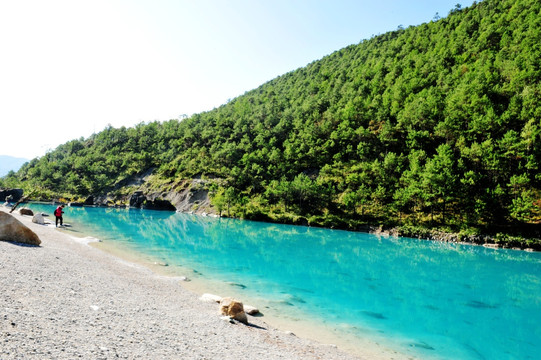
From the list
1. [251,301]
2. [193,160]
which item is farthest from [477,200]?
[193,160]

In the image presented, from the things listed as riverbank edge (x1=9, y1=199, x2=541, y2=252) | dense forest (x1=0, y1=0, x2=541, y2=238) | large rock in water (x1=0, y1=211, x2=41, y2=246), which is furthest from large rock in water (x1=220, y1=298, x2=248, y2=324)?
dense forest (x1=0, y1=0, x2=541, y2=238)

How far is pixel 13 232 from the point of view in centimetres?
2275

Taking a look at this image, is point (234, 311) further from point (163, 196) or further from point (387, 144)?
point (163, 196)

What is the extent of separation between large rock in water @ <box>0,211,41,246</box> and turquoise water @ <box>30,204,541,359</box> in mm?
10746

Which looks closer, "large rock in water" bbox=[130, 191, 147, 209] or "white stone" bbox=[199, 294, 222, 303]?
"white stone" bbox=[199, 294, 222, 303]

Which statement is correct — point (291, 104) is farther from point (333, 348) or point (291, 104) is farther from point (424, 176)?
point (333, 348)

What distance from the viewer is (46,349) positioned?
754cm

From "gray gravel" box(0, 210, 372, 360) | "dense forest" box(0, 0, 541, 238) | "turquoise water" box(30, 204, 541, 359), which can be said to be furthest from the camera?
"dense forest" box(0, 0, 541, 238)

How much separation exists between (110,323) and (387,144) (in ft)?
379

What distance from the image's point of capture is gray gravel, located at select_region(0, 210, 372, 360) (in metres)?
8.25

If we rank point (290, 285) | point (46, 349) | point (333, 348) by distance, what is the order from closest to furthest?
point (46, 349)
point (333, 348)
point (290, 285)

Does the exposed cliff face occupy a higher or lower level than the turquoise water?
higher

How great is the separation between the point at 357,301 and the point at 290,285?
5596 millimetres

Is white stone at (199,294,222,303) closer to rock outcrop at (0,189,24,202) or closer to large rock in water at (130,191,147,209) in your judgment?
large rock in water at (130,191,147,209)
